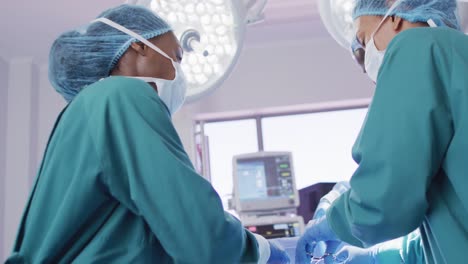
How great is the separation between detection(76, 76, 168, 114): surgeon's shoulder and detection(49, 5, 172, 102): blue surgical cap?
20 cm

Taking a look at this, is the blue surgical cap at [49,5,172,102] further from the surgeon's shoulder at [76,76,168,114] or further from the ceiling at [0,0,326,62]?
the ceiling at [0,0,326,62]

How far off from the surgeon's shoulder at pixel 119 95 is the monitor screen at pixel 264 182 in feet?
6.34

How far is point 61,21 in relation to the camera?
3219 millimetres

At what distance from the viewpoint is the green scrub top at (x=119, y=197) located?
90cm

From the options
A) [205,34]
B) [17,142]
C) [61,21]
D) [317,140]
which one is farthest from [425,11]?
[17,142]

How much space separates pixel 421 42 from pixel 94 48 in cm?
68

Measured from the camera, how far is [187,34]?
1.31m

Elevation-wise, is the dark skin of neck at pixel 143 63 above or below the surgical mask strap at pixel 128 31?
below

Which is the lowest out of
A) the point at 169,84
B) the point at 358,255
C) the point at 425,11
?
the point at 358,255

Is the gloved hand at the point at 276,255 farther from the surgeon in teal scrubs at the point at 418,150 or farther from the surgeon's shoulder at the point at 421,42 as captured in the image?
the surgeon's shoulder at the point at 421,42

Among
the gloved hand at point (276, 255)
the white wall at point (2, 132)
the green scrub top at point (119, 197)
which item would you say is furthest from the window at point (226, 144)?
the green scrub top at point (119, 197)

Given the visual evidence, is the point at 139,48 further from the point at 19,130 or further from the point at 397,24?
the point at 19,130

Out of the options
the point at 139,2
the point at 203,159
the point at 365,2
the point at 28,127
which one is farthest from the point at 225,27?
the point at 28,127

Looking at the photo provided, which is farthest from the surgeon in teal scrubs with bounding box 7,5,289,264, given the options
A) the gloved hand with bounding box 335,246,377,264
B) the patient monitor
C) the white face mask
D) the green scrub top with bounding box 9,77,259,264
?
the patient monitor
